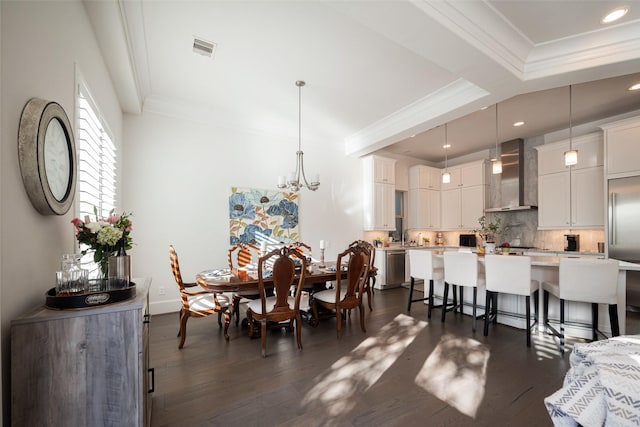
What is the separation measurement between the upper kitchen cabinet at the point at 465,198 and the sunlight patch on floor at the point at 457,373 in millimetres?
4079

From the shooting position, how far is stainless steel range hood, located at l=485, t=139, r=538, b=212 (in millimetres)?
5691

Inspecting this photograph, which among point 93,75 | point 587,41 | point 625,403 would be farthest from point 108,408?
point 587,41

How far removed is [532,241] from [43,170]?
7224 mm

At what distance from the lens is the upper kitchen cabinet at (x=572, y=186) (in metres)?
4.58

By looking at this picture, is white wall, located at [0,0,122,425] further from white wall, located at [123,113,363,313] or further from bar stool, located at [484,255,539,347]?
bar stool, located at [484,255,539,347]

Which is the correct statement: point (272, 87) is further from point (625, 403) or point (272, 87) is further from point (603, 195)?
point (603, 195)

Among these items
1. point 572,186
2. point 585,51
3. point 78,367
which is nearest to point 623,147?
point 572,186

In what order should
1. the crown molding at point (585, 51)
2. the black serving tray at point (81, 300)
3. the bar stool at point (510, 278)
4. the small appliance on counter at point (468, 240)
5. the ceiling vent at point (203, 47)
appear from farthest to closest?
the small appliance on counter at point (468, 240)
the bar stool at point (510, 278)
the ceiling vent at point (203, 47)
the crown molding at point (585, 51)
the black serving tray at point (81, 300)

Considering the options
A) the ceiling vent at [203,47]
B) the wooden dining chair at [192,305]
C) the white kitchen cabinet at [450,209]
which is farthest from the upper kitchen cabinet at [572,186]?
the ceiling vent at [203,47]

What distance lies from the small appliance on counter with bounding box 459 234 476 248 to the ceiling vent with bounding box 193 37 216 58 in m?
6.40

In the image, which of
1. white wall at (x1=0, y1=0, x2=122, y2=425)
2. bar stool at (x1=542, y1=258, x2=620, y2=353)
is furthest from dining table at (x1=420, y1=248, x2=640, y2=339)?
white wall at (x1=0, y1=0, x2=122, y2=425)

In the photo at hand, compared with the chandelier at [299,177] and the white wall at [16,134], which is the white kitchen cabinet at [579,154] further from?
the white wall at [16,134]

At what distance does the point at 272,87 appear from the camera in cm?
366

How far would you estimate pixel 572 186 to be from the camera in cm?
488
